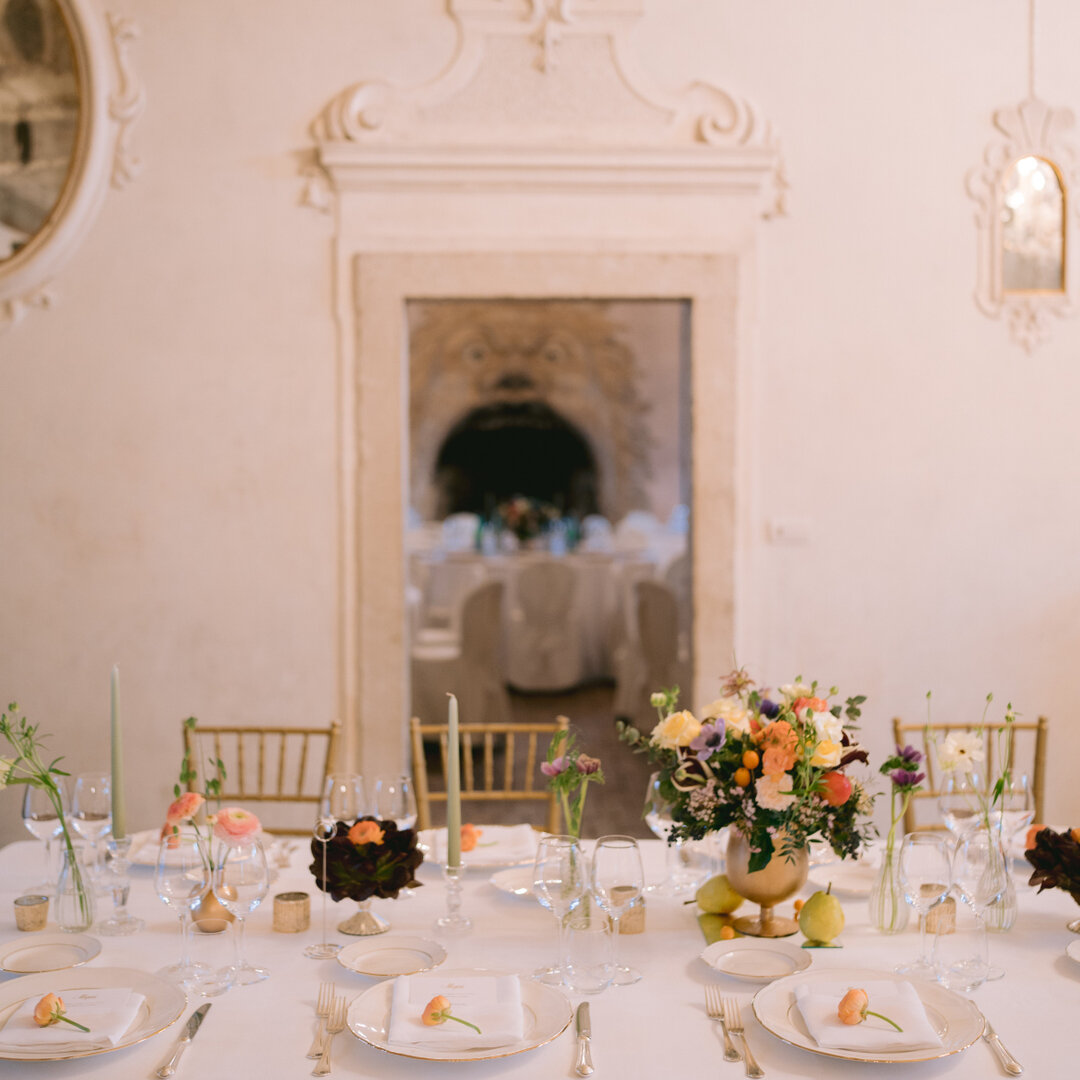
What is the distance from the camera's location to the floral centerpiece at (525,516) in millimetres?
12906

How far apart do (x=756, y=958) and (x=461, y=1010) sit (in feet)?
1.83

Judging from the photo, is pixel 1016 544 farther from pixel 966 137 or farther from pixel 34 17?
pixel 34 17

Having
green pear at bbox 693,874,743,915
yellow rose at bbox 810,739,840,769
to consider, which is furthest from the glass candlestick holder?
yellow rose at bbox 810,739,840,769

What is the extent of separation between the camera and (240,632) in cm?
440

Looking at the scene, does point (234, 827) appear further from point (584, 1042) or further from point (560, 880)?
point (584, 1042)

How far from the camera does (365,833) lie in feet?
6.84

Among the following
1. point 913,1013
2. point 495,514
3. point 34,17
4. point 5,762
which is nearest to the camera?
point 913,1013

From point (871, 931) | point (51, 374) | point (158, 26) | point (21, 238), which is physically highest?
point (158, 26)

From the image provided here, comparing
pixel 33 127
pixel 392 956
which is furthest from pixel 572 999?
pixel 33 127

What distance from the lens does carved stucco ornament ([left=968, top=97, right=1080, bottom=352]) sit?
437cm

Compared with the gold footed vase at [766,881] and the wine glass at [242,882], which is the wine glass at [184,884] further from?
the gold footed vase at [766,881]

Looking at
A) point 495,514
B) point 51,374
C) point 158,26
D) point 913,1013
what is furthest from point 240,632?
point 495,514

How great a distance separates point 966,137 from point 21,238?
3.63 m

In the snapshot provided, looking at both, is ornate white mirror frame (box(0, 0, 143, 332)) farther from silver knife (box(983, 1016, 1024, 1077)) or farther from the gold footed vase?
silver knife (box(983, 1016, 1024, 1077))
